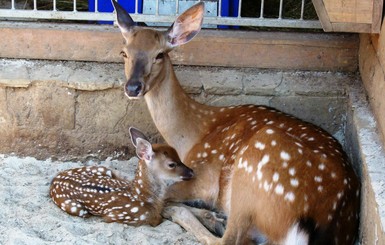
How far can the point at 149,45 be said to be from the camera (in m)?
5.73

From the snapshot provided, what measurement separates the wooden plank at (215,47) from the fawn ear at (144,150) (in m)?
0.98

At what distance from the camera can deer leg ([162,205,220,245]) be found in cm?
545

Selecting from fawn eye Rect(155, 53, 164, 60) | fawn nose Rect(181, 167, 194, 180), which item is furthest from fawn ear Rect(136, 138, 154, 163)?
fawn eye Rect(155, 53, 164, 60)

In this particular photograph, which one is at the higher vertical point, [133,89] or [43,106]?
[133,89]

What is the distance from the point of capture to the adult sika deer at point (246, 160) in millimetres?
4832

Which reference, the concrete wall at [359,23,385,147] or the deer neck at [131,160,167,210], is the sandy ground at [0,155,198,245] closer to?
the deer neck at [131,160,167,210]

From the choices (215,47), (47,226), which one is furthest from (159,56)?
(47,226)

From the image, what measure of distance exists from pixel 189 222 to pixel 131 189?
46 centimetres

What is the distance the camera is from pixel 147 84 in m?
5.66

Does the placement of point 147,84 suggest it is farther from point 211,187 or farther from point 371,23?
point 371,23

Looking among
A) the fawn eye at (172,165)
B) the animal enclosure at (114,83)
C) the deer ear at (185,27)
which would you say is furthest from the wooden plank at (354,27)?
the fawn eye at (172,165)

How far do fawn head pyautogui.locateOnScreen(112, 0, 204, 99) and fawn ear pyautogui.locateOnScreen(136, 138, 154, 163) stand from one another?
339mm

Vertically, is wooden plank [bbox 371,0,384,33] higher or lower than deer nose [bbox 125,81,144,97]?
higher

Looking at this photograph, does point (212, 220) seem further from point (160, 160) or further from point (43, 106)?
point (43, 106)
